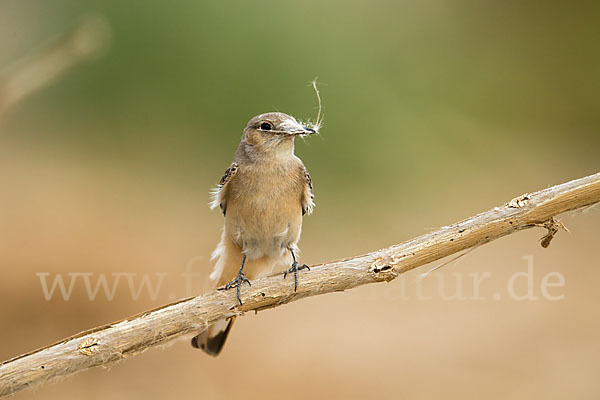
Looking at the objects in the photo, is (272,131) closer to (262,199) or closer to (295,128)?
(295,128)

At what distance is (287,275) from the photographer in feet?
4.42

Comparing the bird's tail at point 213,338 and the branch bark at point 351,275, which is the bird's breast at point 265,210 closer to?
the bird's tail at point 213,338

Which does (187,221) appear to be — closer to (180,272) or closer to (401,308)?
(180,272)

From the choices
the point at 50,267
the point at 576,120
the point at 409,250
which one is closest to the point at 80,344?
the point at 409,250

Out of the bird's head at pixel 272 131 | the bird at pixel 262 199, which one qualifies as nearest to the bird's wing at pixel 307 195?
the bird at pixel 262 199

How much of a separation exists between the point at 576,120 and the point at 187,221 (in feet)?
6.65

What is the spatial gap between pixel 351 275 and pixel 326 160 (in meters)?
1.81

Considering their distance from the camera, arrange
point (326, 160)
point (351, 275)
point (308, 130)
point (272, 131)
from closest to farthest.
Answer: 1. point (351, 275)
2. point (308, 130)
3. point (272, 131)
4. point (326, 160)

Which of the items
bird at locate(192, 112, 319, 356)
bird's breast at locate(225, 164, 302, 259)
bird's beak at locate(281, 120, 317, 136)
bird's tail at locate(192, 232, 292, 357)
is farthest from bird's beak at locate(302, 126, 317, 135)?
bird's tail at locate(192, 232, 292, 357)

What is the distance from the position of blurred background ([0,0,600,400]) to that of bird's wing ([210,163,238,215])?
0.95 meters

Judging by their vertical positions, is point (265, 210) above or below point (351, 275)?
above

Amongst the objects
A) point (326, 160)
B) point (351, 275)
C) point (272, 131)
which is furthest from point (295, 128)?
point (326, 160)

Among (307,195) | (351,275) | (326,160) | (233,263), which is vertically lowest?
(351,275)

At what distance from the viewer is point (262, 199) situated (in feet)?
5.33
